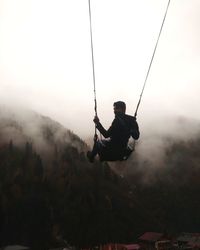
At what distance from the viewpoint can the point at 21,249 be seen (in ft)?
424

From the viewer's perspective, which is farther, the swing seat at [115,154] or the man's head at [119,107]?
the swing seat at [115,154]

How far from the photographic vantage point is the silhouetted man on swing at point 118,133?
1509cm

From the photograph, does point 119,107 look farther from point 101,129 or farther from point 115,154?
point 115,154

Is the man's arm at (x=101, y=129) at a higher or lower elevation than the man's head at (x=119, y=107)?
lower

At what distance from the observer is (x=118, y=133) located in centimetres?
1520

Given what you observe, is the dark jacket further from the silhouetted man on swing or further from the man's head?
the man's head

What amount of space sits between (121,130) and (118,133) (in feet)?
0.47

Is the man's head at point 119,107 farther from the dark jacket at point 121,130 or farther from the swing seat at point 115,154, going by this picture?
the swing seat at point 115,154

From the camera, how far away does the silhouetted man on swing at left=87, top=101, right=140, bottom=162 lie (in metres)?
15.1

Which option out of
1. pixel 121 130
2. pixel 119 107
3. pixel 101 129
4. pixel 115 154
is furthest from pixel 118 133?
pixel 119 107

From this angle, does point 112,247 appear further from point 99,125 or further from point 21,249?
point 99,125

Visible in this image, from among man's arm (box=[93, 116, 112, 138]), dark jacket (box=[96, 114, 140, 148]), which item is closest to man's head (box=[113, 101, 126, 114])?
dark jacket (box=[96, 114, 140, 148])

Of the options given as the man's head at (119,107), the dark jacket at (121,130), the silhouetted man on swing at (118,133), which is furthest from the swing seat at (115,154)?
the man's head at (119,107)

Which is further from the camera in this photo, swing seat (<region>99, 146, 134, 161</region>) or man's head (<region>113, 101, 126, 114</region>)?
swing seat (<region>99, 146, 134, 161</region>)
